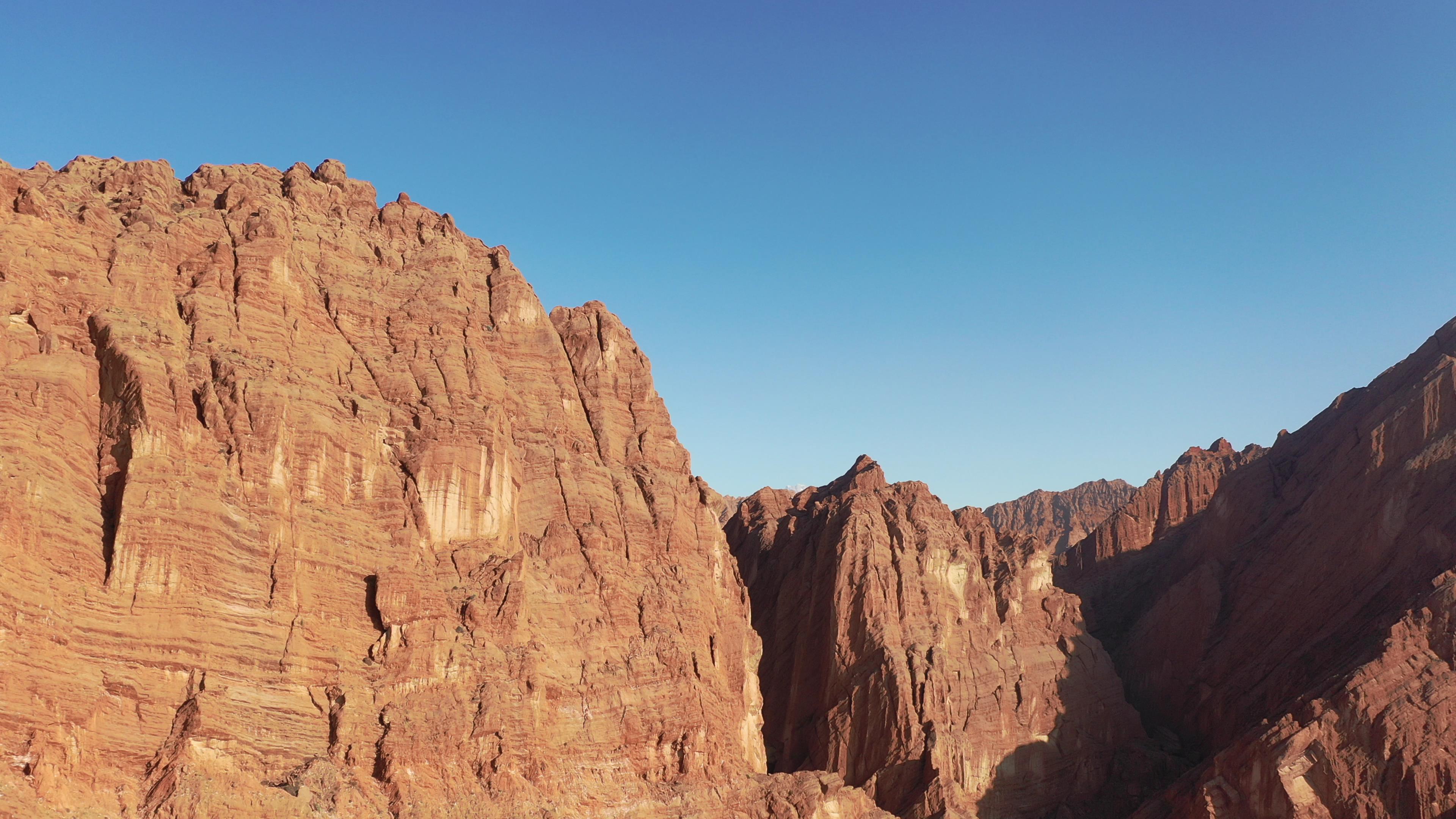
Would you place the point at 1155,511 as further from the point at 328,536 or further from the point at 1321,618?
the point at 328,536

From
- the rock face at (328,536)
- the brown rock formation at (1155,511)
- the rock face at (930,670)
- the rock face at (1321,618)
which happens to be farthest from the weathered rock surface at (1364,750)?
the brown rock formation at (1155,511)

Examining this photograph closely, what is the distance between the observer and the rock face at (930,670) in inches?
3647

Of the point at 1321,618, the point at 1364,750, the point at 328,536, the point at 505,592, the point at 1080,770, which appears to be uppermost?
the point at 328,536

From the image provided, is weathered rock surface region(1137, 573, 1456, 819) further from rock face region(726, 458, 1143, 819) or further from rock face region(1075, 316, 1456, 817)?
rock face region(726, 458, 1143, 819)

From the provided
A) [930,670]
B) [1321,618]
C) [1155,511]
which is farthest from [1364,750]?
[1155,511]

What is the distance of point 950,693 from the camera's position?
96125 mm

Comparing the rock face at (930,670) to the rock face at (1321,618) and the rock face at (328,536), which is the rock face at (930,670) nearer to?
the rock face at (1321,618)

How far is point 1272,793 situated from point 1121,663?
46.3 meters

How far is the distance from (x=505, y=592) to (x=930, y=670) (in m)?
42.0

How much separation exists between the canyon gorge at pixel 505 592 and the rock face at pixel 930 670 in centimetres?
35

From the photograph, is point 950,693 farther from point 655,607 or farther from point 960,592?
point 655,607

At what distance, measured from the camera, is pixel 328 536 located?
62.7 m

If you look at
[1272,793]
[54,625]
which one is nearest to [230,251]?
[54,625]

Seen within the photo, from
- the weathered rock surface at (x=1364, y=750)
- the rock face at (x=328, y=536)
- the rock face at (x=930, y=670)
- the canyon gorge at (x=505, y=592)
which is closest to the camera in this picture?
the rock face at (x=328, y=536)
